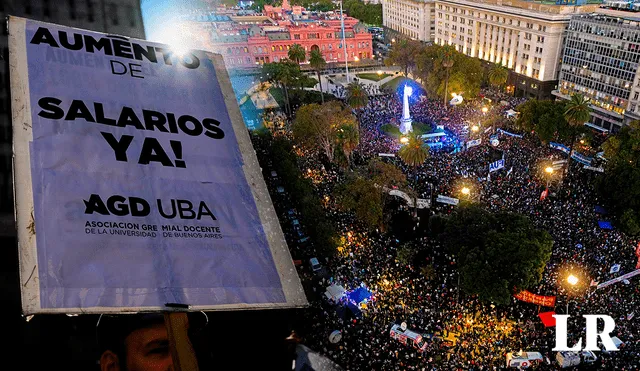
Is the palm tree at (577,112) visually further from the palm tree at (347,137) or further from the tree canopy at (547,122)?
the palm tree at (347,137)

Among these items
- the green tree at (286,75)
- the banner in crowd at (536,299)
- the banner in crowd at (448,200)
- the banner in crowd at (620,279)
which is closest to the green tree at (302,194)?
the banner in crowd at (448,200)

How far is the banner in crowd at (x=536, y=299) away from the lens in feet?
79.0

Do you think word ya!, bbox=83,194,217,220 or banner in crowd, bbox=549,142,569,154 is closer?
word ya!, bbox=83,194,217,220

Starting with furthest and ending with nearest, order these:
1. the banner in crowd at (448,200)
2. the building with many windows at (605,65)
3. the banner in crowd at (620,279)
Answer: the building with many windows at (605,65), the banner in crowd at (448,200), the banner in crowd at (620,279)

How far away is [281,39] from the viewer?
314 ft

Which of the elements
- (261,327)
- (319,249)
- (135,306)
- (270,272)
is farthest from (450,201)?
(135,306)

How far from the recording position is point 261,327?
504 inches

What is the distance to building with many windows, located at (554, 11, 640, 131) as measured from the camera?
5172cm

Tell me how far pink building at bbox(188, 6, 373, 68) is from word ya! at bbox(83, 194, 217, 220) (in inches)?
3416

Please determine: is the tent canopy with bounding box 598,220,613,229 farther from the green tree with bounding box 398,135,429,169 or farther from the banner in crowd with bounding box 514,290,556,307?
the green tree with bounding box 398,135,429,169

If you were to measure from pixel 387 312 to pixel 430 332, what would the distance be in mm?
2697

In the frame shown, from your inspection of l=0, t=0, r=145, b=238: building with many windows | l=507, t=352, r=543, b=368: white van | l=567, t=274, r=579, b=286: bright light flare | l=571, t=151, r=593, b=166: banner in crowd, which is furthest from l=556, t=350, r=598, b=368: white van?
l=571, t=151, r=593, b=166: banner in crowd

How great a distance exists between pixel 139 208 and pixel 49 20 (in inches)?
443

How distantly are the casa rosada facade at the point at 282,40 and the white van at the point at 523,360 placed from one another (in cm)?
8117
